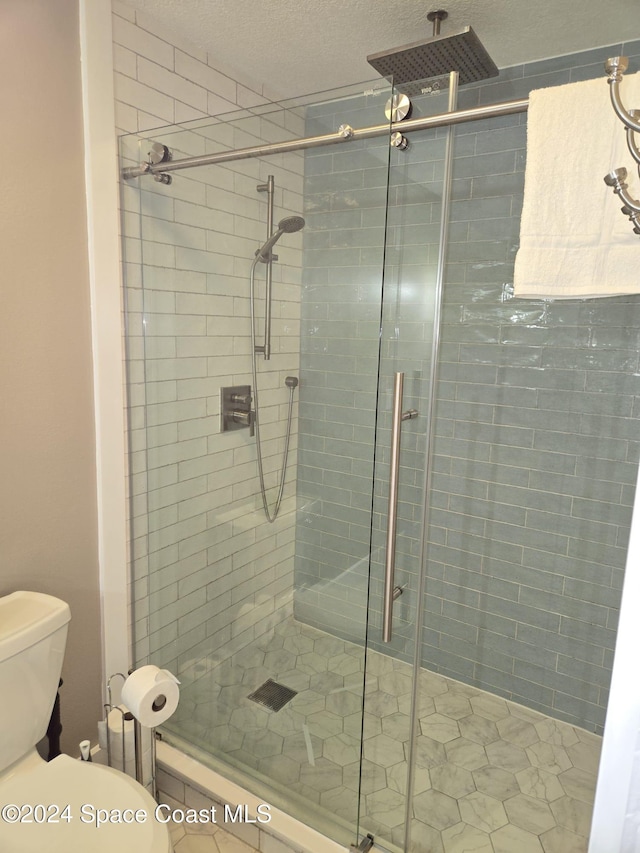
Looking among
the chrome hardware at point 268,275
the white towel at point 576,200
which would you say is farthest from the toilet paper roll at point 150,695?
the white towel at point 576,200

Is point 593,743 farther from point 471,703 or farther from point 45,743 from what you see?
point 45,743

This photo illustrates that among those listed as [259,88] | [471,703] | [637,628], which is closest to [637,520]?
→ [637,628]

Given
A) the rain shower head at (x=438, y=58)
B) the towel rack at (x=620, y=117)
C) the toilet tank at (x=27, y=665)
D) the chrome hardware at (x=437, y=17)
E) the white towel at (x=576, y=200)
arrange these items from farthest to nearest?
the chrome hardware at (x=437, y=17), the rain shower head at (x=438, y=58), the toilet tank at (x=27, y=665), the white towel at (x=576, y=200), the towel rack at (x=620, y=117)

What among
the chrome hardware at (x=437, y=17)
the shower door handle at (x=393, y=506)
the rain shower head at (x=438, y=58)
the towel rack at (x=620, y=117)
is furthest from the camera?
the chrome hardware at (x=437, y=17)

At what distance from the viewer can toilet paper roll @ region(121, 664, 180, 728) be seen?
1579 mm

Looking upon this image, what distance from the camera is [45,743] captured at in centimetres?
175

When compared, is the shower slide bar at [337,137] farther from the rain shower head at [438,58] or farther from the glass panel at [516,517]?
the glass panel at [516,517]

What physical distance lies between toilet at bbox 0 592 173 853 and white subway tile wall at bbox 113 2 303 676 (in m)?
0.53

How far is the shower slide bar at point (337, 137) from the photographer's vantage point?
1.31 meters

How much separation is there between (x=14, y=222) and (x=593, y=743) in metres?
2.71

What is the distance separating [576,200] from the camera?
4.19 ft

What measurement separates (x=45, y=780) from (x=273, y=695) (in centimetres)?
68

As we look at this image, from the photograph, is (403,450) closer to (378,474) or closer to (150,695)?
(378,474)

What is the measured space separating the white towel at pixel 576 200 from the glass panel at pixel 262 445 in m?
0.39
